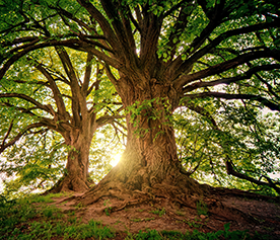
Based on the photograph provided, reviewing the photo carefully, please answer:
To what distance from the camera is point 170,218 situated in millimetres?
3197

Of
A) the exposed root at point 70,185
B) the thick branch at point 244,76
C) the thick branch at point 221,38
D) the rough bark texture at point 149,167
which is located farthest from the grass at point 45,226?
the thick branch at point 221,38

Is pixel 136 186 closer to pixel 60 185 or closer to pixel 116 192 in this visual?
pixel 116 192

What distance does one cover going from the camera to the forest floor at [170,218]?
9.30 feet

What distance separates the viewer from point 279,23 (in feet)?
10.3

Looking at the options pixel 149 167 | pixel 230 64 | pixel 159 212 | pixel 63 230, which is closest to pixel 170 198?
pixel 159 212

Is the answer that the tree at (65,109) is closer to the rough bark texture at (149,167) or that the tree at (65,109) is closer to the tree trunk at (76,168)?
the tree trunk at (76,168)

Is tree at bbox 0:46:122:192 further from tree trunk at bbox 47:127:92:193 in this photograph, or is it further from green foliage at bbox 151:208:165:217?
green foliage at bbox 151:208:165:217

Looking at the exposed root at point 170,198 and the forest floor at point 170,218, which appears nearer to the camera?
the forest floor at point 170,218

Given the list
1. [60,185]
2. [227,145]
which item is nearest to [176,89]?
[227,145]

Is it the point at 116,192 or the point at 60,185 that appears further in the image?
the point at 60,185

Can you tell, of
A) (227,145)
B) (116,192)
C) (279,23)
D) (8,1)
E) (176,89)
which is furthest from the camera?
(176,89)

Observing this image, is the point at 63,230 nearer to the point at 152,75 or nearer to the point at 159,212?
the point at 159,212

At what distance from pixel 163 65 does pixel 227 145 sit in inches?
129

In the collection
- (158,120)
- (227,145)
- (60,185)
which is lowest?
(60,185)
